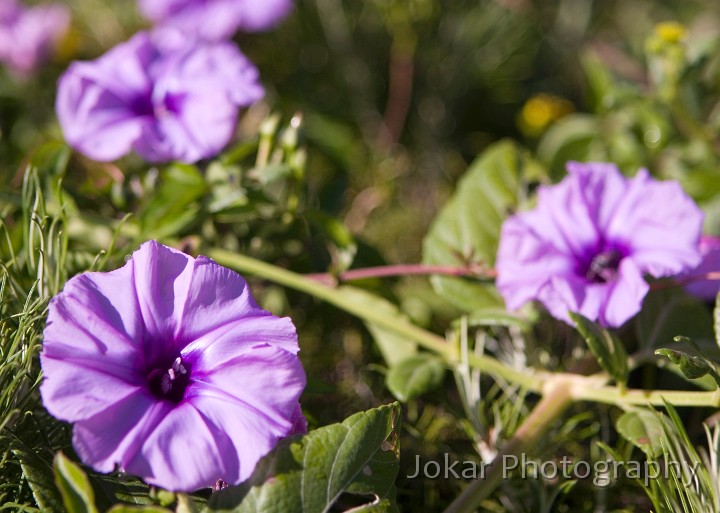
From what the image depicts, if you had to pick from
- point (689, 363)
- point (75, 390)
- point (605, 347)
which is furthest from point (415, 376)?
point (75, 390)

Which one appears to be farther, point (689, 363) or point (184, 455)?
point (689, 363)

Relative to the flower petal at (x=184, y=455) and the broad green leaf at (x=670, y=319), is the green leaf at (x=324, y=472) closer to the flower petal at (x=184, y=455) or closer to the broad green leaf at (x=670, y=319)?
the flower petal at (x=184, y=455)

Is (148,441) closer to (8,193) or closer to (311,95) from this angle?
(8,193)

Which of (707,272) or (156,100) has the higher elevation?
(156,100)

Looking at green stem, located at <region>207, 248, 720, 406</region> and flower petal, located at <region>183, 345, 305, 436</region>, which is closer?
flower petal, located at <region>183, 345, 305, 436</region>

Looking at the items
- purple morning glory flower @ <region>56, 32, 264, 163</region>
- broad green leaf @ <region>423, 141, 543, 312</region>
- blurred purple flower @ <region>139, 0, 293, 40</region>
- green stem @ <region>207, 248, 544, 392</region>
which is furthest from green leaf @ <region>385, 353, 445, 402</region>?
blurred purple flower @ <region>139, 0, 293, 40</region>

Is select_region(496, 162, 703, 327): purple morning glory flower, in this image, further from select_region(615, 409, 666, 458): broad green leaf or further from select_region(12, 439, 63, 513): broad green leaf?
select_region(12, 439, 63, 513): broad green leaf

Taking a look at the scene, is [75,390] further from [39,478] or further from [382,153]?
[382,153]
